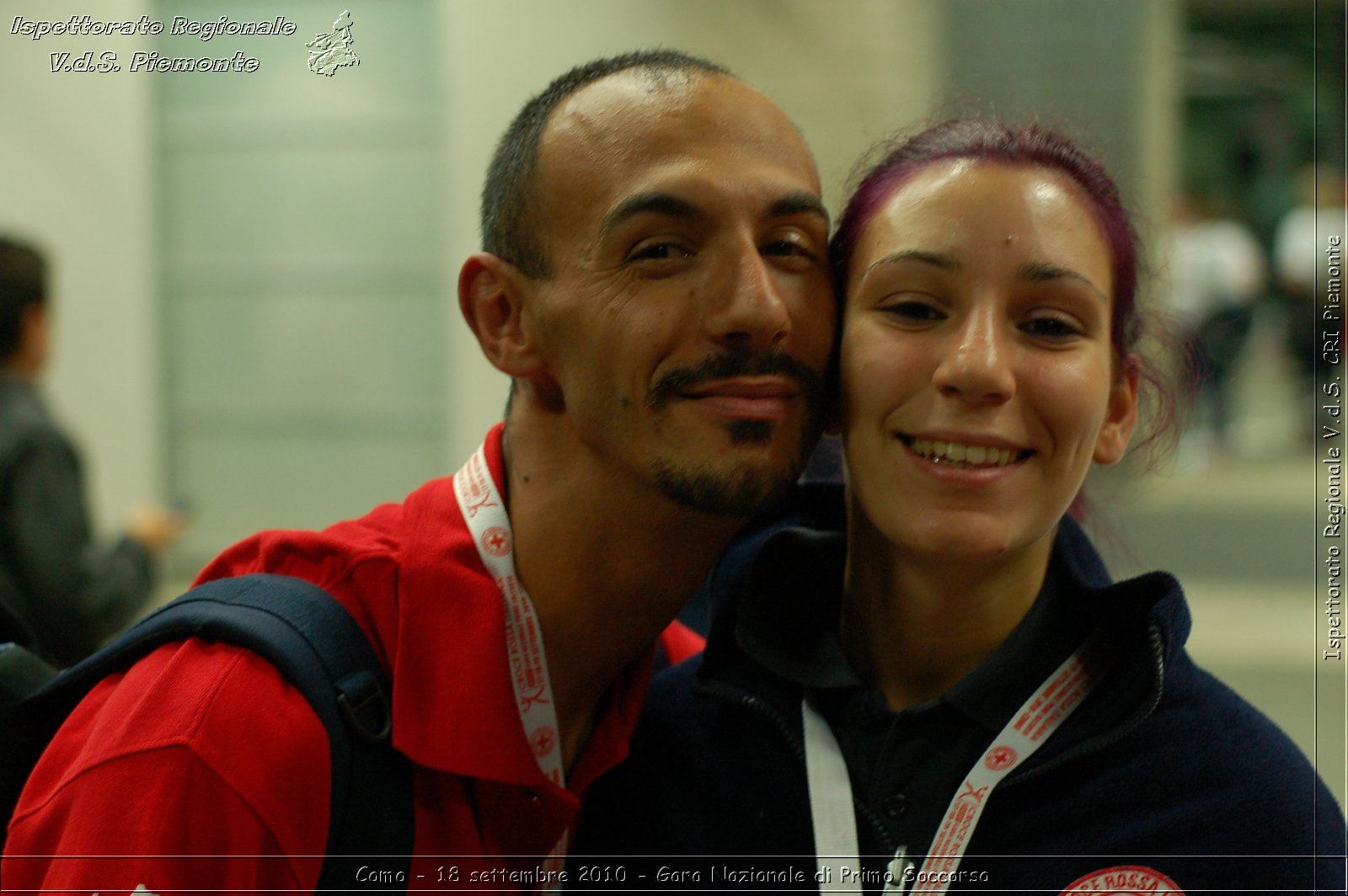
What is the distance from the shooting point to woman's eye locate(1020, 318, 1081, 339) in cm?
178

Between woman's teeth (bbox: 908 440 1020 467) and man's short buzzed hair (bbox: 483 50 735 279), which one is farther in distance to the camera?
man's short buzzed hair (bbox: 483 50 735 279)

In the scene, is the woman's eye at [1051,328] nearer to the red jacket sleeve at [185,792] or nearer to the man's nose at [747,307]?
the man's nose at [747,307]

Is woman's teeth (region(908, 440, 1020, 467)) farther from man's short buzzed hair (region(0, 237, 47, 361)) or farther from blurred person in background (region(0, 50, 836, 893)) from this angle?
man's short buzzed hair (region(0, 237, 47, 361))

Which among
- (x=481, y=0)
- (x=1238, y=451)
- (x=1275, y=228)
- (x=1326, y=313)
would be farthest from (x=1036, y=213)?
(x=1275, y=228)

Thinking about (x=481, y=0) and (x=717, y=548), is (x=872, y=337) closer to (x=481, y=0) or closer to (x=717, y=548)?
(x=717, y=548)

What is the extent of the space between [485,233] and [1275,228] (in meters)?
10.8

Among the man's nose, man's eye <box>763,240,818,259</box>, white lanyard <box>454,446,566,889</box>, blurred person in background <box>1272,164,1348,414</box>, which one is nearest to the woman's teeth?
the man's nose

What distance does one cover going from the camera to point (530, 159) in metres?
2.07

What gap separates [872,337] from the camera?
1823 millimetres

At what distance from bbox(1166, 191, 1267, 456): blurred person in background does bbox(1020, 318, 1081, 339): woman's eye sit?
6263 mm

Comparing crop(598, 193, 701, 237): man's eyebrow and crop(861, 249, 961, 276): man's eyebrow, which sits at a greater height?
crop(598, 193, 701, 237): man's eyebrow

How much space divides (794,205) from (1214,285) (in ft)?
26.6

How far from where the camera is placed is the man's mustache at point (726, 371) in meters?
1.85

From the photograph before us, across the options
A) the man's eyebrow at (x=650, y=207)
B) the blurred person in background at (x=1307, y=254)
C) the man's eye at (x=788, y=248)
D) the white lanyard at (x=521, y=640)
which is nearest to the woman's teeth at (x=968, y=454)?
the man's eye at (x=788, y=248)
